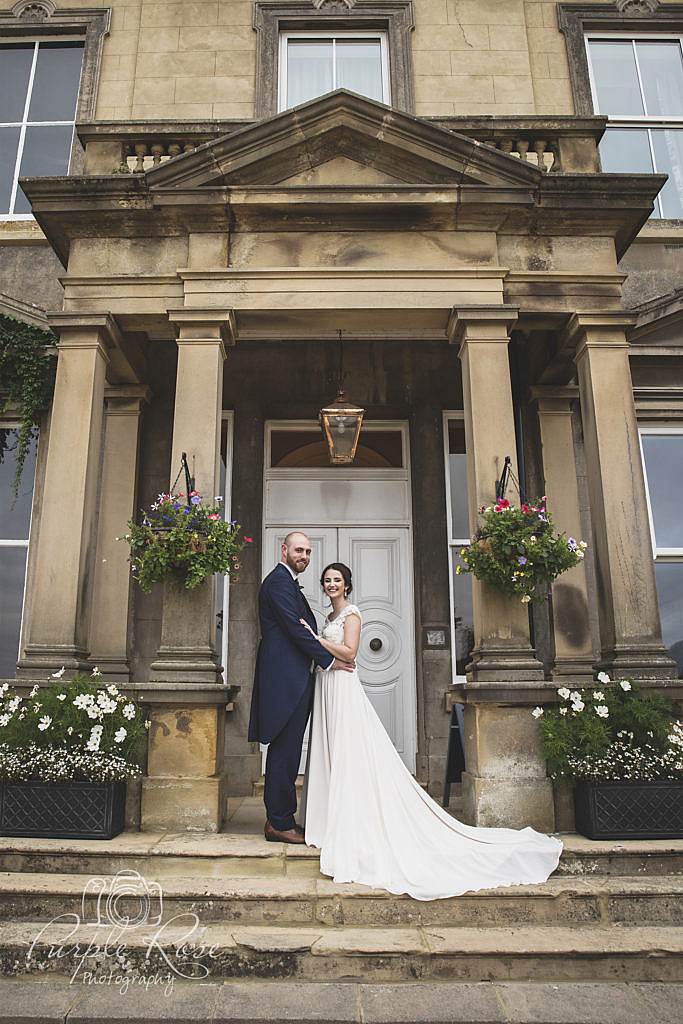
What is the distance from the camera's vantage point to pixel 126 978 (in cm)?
365

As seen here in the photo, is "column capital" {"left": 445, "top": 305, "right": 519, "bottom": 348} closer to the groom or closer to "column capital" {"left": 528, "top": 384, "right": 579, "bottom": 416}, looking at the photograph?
"column capital" {"left": 528, "top": 384, "right": 579, "bottom": 416}

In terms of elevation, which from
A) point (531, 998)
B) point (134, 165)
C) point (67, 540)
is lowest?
point (531, 998)

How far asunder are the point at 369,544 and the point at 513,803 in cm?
345

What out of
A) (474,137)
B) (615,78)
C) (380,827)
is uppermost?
(615,78)

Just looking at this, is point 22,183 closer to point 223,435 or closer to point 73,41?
point 223,435

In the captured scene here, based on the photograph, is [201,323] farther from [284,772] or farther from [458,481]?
[284,772]

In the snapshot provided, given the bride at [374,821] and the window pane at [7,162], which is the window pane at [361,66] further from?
the bride at [374,821]

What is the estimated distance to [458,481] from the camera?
8.15 meters

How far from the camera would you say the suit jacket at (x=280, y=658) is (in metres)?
5.05

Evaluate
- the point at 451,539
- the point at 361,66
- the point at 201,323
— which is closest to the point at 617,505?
the point at 451,539

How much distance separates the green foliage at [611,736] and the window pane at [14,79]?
29.2ft

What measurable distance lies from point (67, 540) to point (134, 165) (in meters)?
3.44

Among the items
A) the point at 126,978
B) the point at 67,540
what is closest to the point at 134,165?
the point at 67,540

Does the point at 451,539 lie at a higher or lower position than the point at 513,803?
higher
